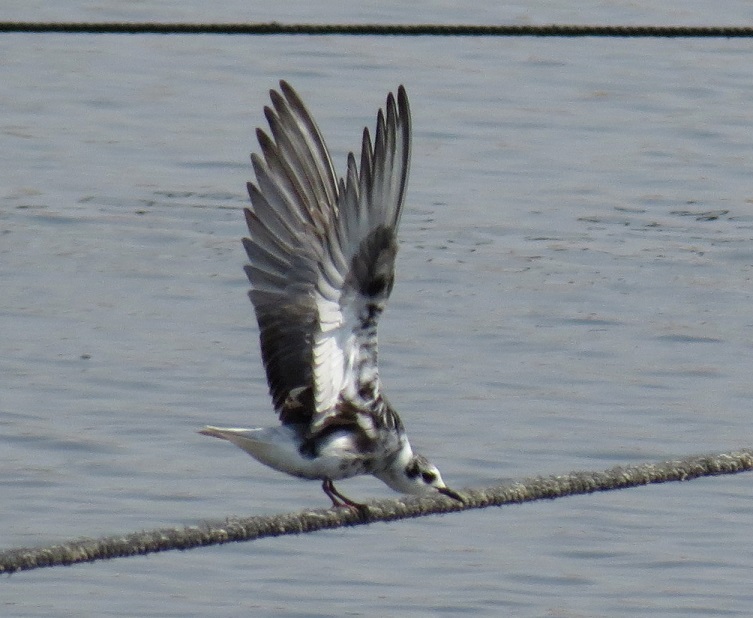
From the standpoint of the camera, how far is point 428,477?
5.98 metres

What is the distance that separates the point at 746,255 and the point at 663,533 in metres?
5.84

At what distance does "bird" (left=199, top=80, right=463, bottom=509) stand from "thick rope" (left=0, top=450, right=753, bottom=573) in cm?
41

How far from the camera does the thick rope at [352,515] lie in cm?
425

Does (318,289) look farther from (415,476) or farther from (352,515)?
(352,515)

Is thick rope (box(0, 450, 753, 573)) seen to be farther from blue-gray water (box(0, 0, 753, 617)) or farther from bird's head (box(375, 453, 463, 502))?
blue-gray water (box(0, 0, 753, 617))

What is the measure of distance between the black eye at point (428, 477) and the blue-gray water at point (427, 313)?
3.04 metres

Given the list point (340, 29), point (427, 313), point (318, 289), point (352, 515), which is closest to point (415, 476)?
point (318, 289)

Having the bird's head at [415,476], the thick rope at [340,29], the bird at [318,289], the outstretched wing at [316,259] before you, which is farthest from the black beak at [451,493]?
the thick rope at [340,29]

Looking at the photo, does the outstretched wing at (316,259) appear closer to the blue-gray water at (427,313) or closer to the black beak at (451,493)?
the black beak at (451,493)

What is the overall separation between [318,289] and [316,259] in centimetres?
8

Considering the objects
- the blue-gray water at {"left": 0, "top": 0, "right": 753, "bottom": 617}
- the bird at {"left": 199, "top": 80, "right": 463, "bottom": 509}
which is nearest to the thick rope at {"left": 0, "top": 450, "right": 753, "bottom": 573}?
the bird at {"left": 199, "top": 80, "right": 463, "bottom": 509}

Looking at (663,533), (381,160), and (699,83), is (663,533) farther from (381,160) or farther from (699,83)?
(699,83)

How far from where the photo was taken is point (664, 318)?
45.5 feet

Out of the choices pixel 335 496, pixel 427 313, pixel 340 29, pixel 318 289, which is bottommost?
pixel 427 313
